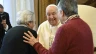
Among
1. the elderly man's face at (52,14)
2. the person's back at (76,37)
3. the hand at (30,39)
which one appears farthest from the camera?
the elderly man's face at (52,14)

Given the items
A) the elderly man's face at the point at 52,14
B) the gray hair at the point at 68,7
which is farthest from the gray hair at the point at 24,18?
the elderly man's face at the point at 52,14

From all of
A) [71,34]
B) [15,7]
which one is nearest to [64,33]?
[71,34]

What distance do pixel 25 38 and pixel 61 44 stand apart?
0.44m

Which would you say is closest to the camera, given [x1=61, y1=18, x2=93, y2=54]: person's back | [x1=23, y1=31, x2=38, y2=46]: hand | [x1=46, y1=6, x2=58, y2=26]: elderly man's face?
[x1=61, y1=18, x2=93, y2=54]: person's back

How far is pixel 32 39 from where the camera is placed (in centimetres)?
196

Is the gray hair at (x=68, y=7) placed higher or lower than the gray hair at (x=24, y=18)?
higher

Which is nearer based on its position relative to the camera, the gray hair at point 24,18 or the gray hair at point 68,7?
the gray hair at point 68,7

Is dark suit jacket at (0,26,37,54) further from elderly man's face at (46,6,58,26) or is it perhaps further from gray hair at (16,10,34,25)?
elderly man's face at (46,6,58,26)

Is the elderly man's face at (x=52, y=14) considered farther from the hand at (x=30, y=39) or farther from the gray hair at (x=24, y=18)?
the hand at (x=30, y=39)

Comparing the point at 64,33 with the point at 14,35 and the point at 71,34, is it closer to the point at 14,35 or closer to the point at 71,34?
the point at 71,34

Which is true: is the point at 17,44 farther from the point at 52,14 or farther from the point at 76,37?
the point at 52,14

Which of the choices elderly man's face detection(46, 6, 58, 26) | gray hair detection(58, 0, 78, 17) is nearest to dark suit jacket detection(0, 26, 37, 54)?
gray hair detection(58, 0, 78, 17)

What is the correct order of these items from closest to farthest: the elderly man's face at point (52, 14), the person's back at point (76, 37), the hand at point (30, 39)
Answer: the person's back at point (76, 37) → the hand at point (30, 39) → the elderly man's face at point (52, 14)

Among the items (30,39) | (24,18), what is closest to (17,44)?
(30,39)
